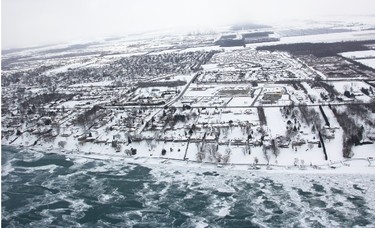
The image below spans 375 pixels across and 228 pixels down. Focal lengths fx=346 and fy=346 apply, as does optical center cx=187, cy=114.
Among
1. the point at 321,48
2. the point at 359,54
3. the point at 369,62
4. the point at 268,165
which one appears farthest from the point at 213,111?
the point at 321,48

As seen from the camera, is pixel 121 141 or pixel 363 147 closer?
pixel 363 147

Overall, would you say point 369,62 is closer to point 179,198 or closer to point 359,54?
point 359,54

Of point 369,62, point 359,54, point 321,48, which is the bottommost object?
point 369,62

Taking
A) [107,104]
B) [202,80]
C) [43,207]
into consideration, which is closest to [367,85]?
[202,80]

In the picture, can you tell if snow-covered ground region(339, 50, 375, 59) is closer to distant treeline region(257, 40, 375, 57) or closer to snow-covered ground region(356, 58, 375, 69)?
distant treeline region(257, 40, 375, 57)

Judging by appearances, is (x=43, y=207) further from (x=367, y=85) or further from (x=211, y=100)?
(x=367, y=85)

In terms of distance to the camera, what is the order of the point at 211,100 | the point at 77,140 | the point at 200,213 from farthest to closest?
the point at 211,100
the point at 77,140
the point at 200,213
